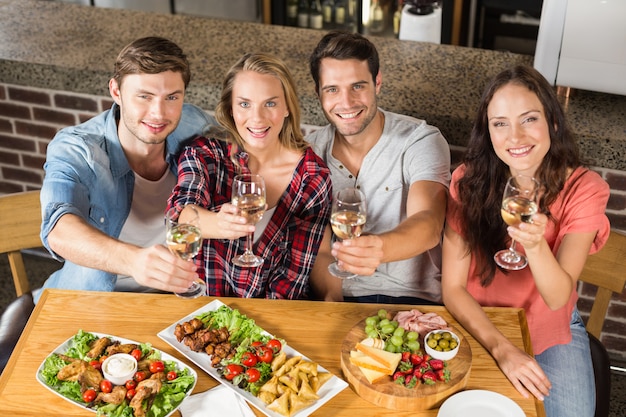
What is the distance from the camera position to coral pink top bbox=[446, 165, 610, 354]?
2.08m

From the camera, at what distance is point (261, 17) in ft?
15.9

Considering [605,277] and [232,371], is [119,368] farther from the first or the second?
[605,277]

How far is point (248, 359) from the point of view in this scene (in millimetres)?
1812

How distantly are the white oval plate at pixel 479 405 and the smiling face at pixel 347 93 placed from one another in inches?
35.6

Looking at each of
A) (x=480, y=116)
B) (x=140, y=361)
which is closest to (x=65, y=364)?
(x=140, y=361)

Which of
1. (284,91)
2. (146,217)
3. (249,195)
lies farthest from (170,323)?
(284,91)

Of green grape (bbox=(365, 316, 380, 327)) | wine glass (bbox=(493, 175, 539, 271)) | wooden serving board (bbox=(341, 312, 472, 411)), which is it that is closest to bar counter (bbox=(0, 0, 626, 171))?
wine glass (bbox=(493, 175, 539, 271))

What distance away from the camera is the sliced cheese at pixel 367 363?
1.75 m

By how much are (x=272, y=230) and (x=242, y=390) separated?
0.69 metres

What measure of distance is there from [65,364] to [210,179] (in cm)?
74

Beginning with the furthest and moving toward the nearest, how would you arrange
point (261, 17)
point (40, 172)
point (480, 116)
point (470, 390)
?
point (261, 17) < point (40, 172) < point (480, 116) < point (470, 390)

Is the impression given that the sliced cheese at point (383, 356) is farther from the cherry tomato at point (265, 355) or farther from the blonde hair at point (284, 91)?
the blonde hair at point (284, 91)

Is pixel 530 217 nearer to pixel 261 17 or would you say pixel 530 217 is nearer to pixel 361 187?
pixel 361 187

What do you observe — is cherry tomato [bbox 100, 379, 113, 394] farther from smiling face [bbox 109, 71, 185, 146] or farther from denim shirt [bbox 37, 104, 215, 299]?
smiling face [bbox 109, 71, 185, 146]
